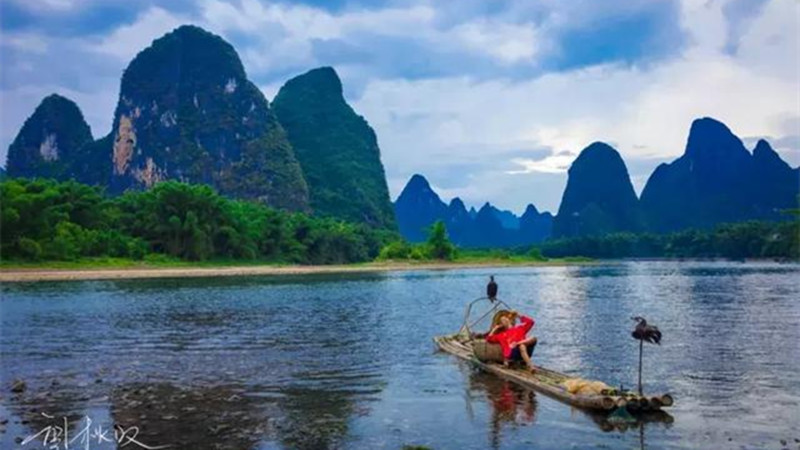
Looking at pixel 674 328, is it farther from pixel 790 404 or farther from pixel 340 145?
pixel 340 145

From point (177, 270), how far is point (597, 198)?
146714 millimetres

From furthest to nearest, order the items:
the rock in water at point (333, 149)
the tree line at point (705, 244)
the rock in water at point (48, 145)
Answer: the rock in water at point (333, 149), the rock in water at point (48, 145), the tree line at point (705, 244)

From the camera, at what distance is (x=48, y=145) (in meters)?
140

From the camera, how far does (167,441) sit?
938 cm

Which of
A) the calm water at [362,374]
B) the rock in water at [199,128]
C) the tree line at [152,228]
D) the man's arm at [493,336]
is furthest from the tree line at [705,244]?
the man's arm at [493,336]

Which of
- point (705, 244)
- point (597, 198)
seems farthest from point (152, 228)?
point (597, 198)

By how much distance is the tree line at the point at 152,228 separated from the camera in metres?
50.7

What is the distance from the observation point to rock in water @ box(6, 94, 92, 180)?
451 feet

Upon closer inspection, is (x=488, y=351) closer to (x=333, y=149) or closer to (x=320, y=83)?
(x=333, y=149)

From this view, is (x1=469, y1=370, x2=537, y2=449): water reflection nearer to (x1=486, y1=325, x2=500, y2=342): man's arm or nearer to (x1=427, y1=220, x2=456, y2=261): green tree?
(x1=486, y1=325, x2=500, y2=342): man's arm

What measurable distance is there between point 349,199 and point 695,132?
308 ft

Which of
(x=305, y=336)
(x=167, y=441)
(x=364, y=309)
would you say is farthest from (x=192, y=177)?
(x=167, y=441)

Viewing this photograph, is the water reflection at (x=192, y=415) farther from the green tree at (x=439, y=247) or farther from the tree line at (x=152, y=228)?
the green tree at (x=439, y=247)

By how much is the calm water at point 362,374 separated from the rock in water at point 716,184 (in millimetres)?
149989
